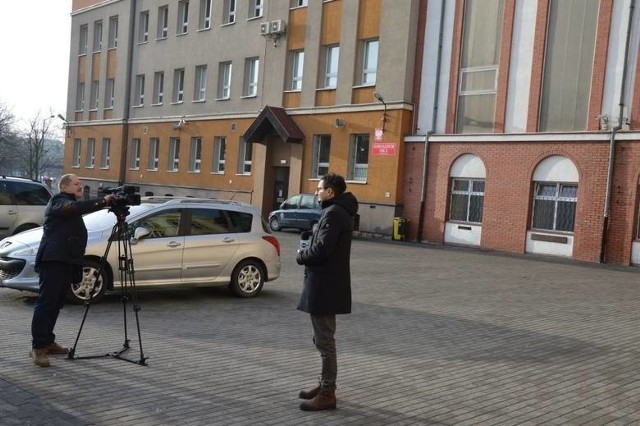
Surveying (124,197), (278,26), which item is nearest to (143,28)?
(278,26)

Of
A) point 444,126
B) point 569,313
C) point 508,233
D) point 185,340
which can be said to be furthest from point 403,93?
point 185,340

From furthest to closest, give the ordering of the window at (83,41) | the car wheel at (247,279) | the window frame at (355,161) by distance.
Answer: the window at (83,41) < the window frame at (355,161) < the car wheel at (247,279)

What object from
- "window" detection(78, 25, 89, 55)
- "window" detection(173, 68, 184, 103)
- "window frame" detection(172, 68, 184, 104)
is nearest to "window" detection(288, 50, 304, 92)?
"window frame" detection(172, 68, 184, 104)

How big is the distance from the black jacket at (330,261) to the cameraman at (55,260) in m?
2.10

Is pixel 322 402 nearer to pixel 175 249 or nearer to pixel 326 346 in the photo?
pixel 326 346

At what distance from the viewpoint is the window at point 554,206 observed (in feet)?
70.4

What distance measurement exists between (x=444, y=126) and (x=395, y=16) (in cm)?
490

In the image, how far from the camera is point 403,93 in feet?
84.7

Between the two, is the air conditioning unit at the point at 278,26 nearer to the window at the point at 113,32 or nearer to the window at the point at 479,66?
the window at the point at 479,66

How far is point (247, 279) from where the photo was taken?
36.1ft

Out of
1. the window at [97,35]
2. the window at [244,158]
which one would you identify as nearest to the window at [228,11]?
the window at [244,158]

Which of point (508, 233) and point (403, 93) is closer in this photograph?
point (508, 233)

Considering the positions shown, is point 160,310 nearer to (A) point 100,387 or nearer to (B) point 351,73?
(A) point 100,387

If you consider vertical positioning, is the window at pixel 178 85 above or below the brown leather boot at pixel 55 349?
above
